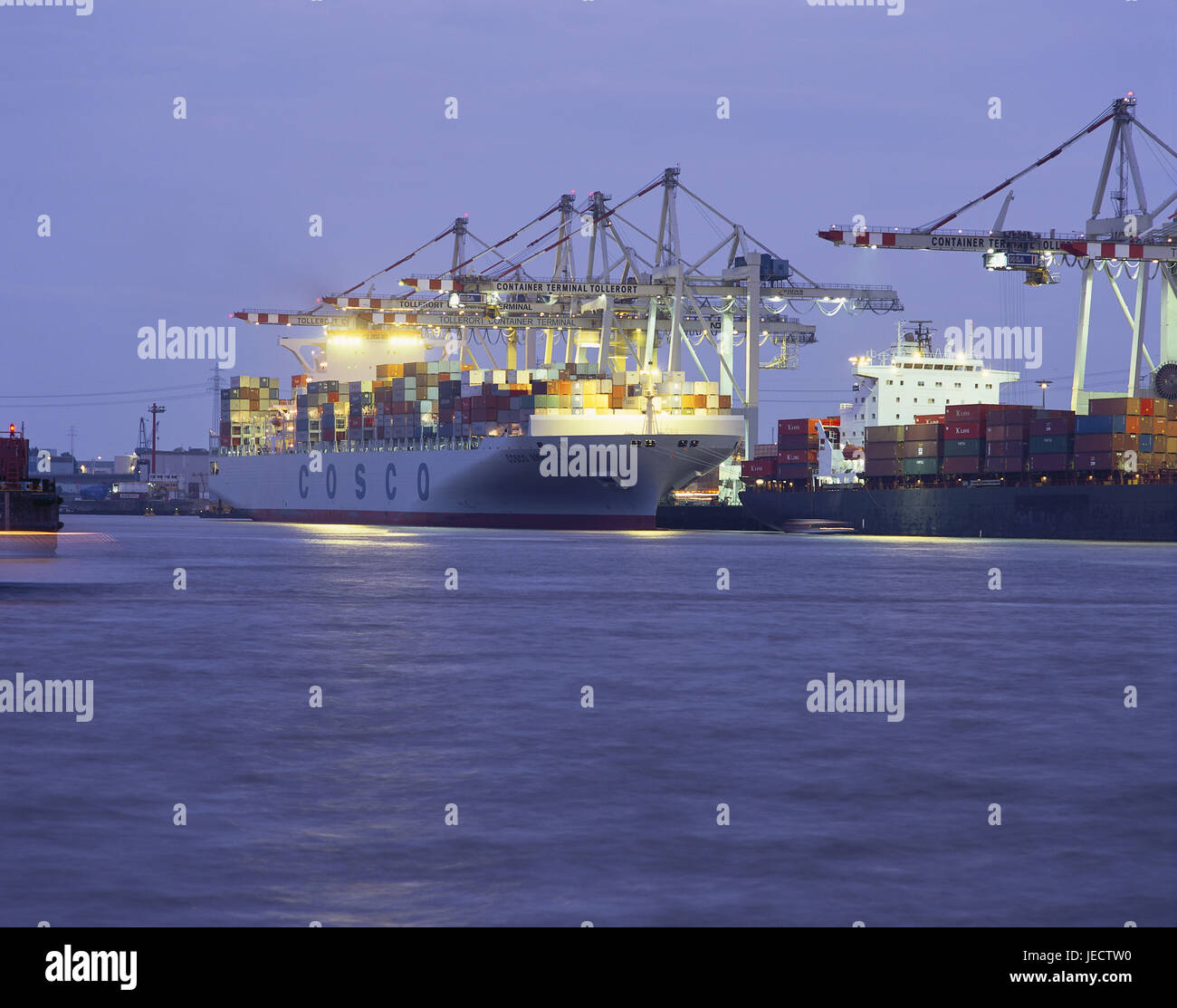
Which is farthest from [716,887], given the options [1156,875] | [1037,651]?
[1037,651]

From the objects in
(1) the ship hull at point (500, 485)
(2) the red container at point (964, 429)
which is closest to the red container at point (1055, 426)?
(2) the red container at point (964, 429)

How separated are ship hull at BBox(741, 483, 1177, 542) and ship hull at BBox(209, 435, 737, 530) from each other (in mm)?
8027

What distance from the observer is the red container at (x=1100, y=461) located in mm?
64500

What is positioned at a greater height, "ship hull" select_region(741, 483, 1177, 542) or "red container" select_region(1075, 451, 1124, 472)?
"red container" select_region(1075, 451, 1124, 472)

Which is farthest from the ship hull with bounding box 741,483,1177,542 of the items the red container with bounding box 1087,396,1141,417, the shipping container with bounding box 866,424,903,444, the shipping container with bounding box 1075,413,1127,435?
the red container with bounding box 1087,396,1141,417

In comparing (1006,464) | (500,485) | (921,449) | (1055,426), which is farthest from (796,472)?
(1055,426)

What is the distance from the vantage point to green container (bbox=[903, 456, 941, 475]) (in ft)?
245

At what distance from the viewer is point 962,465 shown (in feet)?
237

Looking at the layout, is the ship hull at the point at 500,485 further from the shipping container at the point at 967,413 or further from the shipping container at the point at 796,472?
the shipping container at the point at 967,413

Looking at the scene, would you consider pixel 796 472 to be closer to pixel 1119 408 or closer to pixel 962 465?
pixel 962 465

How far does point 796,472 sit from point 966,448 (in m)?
15.6

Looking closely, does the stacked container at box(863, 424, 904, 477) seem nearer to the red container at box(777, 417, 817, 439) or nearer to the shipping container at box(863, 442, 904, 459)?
the shipping container at box(863, 442, 904, 459)

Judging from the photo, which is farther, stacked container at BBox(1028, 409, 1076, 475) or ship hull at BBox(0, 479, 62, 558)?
stacked container at BBox(1028, 409, 1076, 475)

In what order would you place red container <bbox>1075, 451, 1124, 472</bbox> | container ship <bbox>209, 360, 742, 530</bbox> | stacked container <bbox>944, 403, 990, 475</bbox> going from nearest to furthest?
red container <bbox>1075, 451, 1124, 472</bbox> → stacked container <bbox>944, 403, 990, 475</bbox> → container ship <bbox>209, 360, 742, 530</bbox>
